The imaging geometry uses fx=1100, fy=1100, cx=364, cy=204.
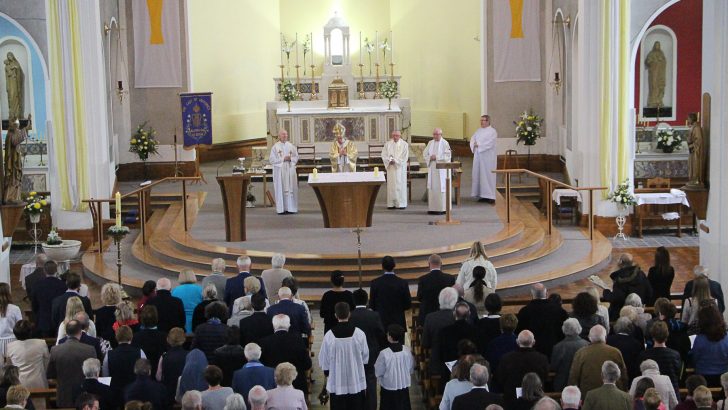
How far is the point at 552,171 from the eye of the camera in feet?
78.7

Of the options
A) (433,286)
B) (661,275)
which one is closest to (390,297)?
(433,286)

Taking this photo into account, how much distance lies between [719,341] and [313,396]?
4.04 meters

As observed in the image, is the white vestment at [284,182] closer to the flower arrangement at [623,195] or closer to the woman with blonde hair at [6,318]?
the flower arrangement at [623,195]

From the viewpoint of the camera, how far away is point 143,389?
830 centimetres

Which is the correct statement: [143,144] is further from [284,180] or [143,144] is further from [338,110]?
[284,180]

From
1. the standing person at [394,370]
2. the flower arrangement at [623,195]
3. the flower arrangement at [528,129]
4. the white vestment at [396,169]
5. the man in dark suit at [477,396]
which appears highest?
the flower arrangement at [528,129]

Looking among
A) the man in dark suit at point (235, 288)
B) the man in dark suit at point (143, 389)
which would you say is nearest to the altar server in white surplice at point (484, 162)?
the man in dark suit at point (235, 288)

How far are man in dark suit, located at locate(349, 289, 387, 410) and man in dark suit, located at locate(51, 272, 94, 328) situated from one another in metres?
2.69

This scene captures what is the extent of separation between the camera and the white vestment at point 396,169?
752 inches

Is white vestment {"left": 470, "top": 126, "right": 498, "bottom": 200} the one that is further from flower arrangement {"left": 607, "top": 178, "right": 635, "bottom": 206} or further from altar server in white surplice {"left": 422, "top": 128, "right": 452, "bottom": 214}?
flower arrangement {"left": 607, "top": 178, "right": 635, "bottom": 206}

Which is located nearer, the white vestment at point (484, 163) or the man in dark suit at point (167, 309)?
the man in dark suit at point (167, 309)

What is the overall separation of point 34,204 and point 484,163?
7.94 m

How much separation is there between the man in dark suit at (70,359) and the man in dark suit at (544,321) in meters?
3.86

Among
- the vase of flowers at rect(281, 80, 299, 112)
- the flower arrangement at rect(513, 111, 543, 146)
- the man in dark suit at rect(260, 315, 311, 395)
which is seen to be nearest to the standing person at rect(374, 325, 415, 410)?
the man in dark suit at rect(260, 315, 311, 395)
